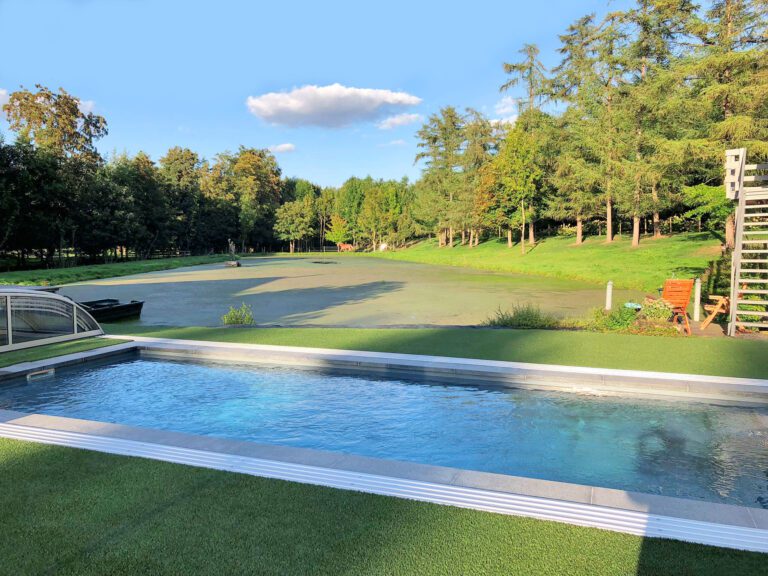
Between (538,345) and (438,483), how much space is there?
6.17 metres

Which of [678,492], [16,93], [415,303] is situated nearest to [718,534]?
[678,492]

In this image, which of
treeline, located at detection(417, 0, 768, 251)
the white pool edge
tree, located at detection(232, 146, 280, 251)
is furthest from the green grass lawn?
tree, located at detection(232, 146, 280, 251)

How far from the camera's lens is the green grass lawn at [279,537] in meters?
2.81

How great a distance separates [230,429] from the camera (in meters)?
6.08

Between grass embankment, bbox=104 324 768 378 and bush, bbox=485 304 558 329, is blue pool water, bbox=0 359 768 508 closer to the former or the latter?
grass embankment, bbox=104 324 768 378

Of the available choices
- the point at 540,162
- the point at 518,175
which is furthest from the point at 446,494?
the point at 540,162

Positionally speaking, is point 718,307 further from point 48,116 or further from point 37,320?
point 48,116

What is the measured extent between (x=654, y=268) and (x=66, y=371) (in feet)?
86.0

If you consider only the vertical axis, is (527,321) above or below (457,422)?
above

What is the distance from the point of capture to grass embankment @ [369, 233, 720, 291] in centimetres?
2488

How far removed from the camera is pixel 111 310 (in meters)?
15.0

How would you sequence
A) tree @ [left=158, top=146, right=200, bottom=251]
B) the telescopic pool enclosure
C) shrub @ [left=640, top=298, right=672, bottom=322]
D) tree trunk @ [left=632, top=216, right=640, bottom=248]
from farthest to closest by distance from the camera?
tree @ [left=158, top=146, right=200, bottom=251] → tree trunk @ [left=632, top=216, right=640, bottom=248] → shrub @ [left=640, top=298, right=672, bottom=322] → the telescopic pool enclosure

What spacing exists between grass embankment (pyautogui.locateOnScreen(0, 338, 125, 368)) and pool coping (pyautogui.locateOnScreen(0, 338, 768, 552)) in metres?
3.25

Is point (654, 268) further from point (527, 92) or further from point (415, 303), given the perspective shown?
point (527, 92)
